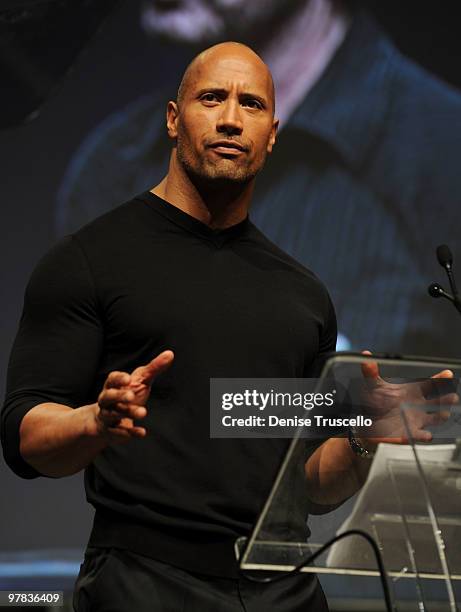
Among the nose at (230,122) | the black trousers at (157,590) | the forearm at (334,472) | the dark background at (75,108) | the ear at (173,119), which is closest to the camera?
the forearm at (334,472)

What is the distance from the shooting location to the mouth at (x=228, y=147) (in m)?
1.72

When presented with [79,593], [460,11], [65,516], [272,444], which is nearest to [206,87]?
[272,444]

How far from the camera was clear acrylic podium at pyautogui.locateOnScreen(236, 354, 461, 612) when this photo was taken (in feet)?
3.62

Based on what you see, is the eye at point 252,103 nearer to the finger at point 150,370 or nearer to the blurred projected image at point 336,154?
the finger at point 150,370

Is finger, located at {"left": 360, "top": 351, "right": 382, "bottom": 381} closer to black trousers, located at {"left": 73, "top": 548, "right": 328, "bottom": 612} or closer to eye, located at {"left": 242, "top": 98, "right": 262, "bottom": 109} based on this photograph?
black trousers, located at {"left": 73, "top": 548, "right": 328, "bottom": 612}

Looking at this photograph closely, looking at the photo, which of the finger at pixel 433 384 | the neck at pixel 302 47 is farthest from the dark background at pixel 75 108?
the finger at pixel 433 384

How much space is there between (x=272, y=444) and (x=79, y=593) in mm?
408

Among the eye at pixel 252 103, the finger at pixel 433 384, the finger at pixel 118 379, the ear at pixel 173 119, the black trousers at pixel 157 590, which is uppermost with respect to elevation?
the eye at pixel 252 103

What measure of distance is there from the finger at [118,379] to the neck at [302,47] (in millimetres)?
2439

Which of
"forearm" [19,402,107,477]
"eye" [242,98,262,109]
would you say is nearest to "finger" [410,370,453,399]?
"forearm" [19,402,107,477]

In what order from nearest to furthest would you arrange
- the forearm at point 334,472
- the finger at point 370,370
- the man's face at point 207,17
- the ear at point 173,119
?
the finger at point 370,370 → the forearm at point 334,472 → the ear at point 173,119 → the man's face at point 207,17

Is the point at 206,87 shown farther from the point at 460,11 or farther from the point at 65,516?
the point at 460,11

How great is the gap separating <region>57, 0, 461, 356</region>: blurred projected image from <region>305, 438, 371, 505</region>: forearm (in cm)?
189

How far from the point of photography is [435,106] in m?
3.44
